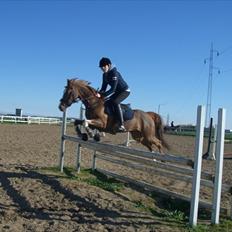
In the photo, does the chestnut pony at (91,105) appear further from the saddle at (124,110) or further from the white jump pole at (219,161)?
the white jump pole at (219,161)

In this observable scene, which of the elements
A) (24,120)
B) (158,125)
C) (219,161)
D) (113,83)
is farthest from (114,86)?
(24,120)

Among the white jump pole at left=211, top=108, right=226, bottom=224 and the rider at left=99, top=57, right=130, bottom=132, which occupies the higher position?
the rider at left=99, top=57, right=130, bottom=132

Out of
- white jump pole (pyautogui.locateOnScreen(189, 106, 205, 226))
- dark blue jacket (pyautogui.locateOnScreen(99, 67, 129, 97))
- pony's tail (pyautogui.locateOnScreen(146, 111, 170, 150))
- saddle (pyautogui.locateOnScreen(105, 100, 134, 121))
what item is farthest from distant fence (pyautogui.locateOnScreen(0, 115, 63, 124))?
white jump pole (pyautogui.locateOnScreen(189, 106, 205, 226))

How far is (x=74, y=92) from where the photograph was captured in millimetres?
11008

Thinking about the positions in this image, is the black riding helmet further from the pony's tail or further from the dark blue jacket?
the pony's tail

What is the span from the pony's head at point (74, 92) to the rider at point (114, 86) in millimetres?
325

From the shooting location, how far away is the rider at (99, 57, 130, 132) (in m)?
10.9

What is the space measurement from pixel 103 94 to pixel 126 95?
54 centimetres

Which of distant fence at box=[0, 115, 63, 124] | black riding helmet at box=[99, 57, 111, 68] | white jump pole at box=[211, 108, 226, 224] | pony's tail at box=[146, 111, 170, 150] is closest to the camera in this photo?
white jump pole at box=[211, 108, 226, 224]

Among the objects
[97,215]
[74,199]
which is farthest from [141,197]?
[97,215]

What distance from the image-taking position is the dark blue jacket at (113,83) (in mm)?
10883

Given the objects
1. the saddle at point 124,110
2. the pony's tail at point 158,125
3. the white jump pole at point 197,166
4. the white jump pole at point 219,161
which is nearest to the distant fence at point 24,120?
the pony's tail at point 158,125

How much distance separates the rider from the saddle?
0.10m

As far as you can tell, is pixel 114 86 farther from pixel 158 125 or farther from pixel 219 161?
pixel 219 161
